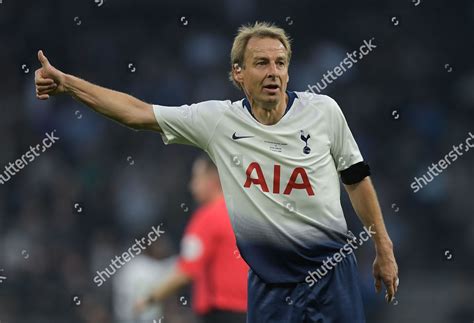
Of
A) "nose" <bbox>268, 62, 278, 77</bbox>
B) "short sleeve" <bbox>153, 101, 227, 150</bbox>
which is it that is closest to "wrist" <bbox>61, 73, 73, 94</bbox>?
"short sleeve" <bbox>153, 101, 227, 150</bbox>

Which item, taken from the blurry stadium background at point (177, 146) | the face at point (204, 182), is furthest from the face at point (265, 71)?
the blurry stadium background at point (177, 146)

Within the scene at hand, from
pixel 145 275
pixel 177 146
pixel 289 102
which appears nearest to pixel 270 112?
pixel 289 102

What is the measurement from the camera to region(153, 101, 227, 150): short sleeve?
5195mm

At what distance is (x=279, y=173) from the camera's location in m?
5.04

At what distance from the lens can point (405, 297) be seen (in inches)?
531

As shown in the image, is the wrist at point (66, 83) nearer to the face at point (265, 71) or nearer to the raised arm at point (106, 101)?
the raised arm at point (106, 101)

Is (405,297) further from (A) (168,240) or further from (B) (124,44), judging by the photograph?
(B) (124,44)

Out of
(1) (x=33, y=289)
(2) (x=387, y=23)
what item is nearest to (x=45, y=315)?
(1) (x=33, y=289)

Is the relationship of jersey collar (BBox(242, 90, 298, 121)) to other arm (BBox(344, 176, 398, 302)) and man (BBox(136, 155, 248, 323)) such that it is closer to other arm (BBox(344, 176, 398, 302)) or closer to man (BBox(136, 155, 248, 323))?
other arm (BBox(344, 176, 398, 302))

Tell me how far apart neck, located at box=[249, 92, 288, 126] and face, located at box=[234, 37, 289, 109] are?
0.5 inches

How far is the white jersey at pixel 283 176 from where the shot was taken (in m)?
5.05

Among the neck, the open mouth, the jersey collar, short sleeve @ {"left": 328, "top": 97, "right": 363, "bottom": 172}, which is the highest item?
the open mouth

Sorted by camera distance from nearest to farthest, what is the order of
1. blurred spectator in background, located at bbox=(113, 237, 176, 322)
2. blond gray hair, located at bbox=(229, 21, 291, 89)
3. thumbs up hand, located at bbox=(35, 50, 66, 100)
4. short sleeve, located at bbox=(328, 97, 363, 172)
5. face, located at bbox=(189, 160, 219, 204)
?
thumbs up hand, located at bbox=(35, 50, 66, 100)
short sleeve, located at bbox=(328, 97, 363, 172)
blond gray hair, located at bbox=(229, 21, 291, 89)
face, located at bbox=(189, 160, 219, 204)
blurred spectator in background, located at bbox=(113, 237, 176, 322)

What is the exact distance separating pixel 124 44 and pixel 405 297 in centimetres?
612
